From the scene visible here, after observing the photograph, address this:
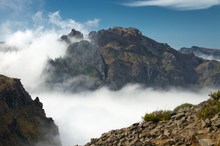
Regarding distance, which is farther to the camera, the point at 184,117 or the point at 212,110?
the point at 184,117

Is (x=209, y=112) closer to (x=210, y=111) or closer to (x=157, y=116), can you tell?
(x=210, y=111)

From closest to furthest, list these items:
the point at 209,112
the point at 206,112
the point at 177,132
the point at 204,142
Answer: the point at 204,142, the point at 177,132, the point at 209,112, the point at 206,112

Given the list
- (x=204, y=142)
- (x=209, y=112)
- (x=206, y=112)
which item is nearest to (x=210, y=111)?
(x=209, y=112)

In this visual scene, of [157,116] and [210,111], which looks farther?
[157,116]

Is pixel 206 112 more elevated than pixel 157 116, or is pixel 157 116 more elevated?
pixel 157 116

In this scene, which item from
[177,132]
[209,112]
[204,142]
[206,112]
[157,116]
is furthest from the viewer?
[157,116]

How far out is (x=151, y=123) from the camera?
2725cm

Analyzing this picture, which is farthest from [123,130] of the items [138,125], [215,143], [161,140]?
[215,143]

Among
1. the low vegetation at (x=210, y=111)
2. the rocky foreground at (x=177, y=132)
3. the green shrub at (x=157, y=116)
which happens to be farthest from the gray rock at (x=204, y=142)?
the green shrub at (x=157, y=116)

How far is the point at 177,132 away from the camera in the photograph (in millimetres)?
23141

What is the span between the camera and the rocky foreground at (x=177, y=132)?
20.9 metres

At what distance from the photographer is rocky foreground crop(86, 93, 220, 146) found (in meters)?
20.9

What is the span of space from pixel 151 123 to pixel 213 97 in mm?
4555

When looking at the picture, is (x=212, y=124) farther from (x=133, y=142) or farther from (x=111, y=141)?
(x=111, y=141)
